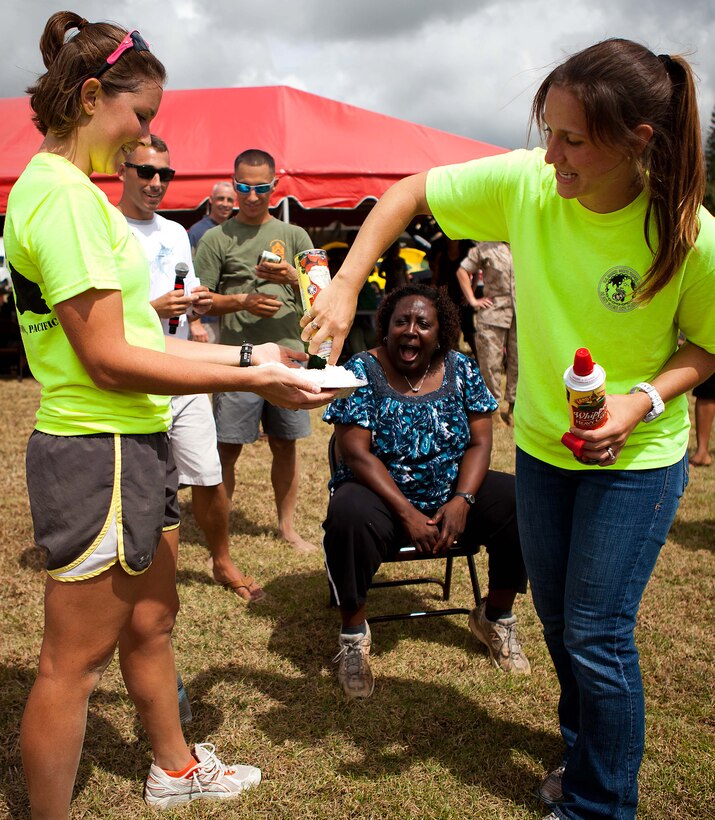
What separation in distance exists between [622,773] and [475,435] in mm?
1816

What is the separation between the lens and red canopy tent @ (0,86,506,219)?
32.2 feet

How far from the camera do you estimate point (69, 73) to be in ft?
6.01

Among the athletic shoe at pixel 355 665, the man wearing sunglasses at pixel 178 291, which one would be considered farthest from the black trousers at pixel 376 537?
the man wearing sunglasses at pixel 178 291

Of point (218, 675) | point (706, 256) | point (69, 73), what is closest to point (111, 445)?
point (69, 73)

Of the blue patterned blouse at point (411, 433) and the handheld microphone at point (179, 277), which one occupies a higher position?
the handheld microphone at point (179, 277)

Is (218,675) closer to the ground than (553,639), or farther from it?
closer to the ground

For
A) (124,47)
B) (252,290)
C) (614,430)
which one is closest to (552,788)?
(614,430)

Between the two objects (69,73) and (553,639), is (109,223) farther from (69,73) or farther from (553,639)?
(553,639)

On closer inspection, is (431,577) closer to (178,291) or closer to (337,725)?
(337,725)

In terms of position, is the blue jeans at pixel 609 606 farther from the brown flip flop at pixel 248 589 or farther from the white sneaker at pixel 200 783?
the brown flip flop at pixel 248 589

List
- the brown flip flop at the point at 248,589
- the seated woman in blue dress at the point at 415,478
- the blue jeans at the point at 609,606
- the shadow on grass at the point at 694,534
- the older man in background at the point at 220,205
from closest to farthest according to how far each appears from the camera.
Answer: the blue jeans at the point at 609,606 → the seated woman in blue dress at the point at 415,478 → the brown flip flop at the point at 248,589 → the shadow on grass at the point at 694,534 → the older man in background at the point at 220,205

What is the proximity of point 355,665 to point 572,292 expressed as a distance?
1934 mm

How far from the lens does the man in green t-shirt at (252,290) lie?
466cm

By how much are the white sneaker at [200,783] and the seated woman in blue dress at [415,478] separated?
72cm
